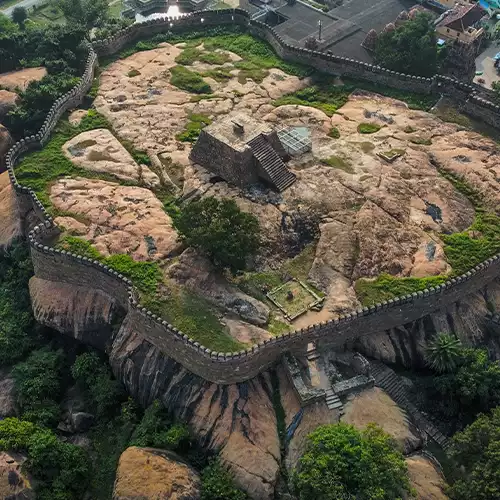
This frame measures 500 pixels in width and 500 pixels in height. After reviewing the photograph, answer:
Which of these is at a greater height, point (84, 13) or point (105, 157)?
point (84, 13)

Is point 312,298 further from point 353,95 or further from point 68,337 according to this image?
point 353,95

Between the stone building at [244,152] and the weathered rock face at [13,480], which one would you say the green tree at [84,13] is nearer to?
the stone building at [244,152]

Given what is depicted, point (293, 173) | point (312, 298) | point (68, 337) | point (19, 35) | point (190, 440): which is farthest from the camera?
point (19, 35)

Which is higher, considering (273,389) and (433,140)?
(433,140)

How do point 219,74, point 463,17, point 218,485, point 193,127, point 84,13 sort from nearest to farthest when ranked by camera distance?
point 218,485 → point 193,127 → point 219,74 → point 463,17 → point 84,13

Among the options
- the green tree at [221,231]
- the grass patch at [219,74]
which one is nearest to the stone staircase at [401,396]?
the green tree at [221,231]

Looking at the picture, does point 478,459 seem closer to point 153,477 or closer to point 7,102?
point 153,477

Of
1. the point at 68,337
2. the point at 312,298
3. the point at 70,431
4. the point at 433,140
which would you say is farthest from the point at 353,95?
the point at 70,431

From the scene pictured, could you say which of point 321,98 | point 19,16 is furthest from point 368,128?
point 19,16
